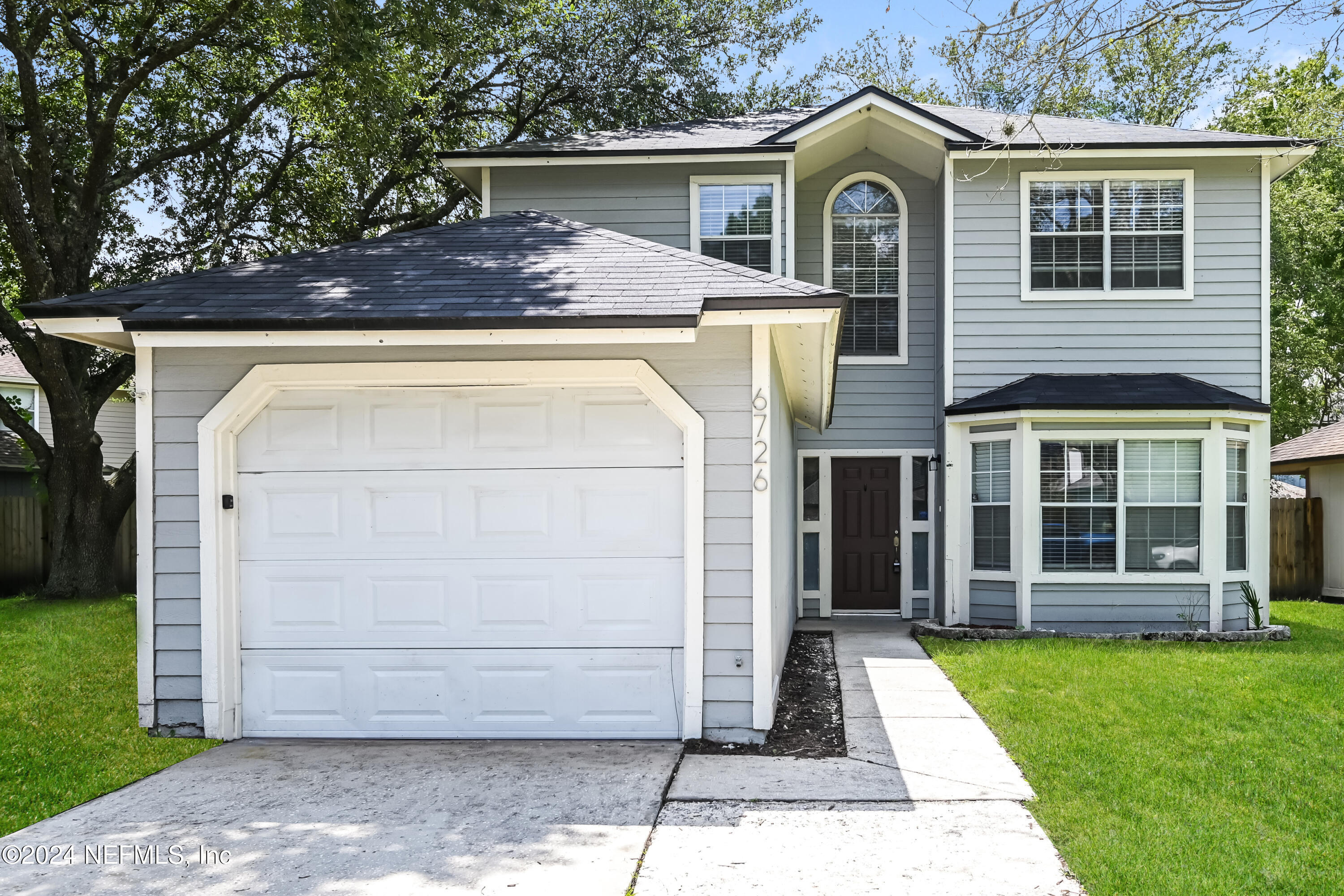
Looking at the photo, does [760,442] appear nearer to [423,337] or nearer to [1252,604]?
[423,337]

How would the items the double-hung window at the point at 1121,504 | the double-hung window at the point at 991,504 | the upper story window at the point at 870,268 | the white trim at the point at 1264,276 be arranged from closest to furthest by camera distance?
the double-hung window at the point at 1121,504 < the double-hung window at the point at 991,504 < the white trim at the point at 1264,276 < the upper story window at the point at 870,268

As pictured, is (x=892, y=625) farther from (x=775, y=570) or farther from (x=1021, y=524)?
(x=775, y=570)

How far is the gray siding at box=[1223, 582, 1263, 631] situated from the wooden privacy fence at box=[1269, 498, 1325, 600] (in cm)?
462

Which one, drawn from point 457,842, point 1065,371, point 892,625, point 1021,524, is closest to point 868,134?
point 1065,371

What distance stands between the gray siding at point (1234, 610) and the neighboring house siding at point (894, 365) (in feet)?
12.0

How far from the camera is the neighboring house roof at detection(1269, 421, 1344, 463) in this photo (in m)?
14.4

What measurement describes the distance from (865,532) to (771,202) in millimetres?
4342

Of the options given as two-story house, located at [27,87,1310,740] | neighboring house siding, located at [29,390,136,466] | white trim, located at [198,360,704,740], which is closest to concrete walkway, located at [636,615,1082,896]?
two-story house, located at [27,87,1310,740]

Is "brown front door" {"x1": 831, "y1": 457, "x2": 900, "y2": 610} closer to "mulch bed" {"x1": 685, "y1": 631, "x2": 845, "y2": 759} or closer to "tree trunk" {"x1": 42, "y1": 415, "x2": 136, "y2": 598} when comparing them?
"mulch bed" {"x1": 685, "y1": 631, "x2": 845, "y2": 759}

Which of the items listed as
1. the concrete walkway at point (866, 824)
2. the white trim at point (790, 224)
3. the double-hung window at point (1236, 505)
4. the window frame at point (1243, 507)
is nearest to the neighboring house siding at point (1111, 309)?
the window frame at point (1243, 507)

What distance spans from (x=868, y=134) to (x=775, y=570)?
6979 mm

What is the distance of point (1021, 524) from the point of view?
34.9 ft

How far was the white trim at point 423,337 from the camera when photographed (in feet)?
18.0

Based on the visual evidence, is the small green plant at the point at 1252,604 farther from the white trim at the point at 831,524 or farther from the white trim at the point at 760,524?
the white trim at the point at 760,524
